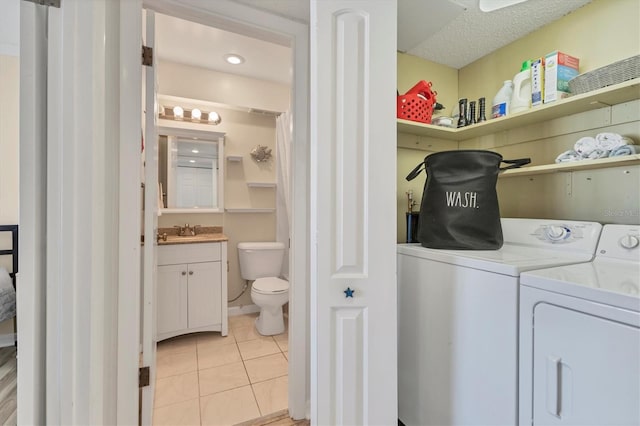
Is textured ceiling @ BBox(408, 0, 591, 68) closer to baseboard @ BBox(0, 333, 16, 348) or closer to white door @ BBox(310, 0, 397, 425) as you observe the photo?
white door @ BBox(310, 0, 397, 425)

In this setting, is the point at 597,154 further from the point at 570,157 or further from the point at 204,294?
the point at 204,294

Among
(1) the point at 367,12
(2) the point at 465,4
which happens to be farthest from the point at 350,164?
(2) the point at 465,4

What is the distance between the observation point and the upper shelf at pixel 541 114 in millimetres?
1146

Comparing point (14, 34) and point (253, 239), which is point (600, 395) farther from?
point (14, 34)

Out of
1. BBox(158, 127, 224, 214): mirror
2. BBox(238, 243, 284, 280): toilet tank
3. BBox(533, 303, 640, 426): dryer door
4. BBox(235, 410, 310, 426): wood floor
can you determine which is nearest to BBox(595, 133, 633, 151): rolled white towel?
BBox(533, 303, 640, 426): dryer door

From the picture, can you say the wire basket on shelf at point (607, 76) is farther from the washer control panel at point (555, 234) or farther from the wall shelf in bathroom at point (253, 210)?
the wall shelf in bathroom at point (253, 210)

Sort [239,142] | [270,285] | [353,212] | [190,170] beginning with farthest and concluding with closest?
[239,142] < [190,170] < [270,285] < [353,212]

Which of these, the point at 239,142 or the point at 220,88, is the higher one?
the point at 220,88

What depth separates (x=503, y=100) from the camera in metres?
1.55

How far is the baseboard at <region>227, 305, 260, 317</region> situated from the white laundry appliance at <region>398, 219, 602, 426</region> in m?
1.99

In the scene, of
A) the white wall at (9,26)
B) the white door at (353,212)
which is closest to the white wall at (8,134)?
the white wall at (9,26)

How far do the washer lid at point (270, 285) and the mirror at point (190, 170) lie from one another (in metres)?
0.88

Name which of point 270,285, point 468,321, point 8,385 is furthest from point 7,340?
point 468,321

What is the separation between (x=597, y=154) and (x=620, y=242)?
410 millimetres
